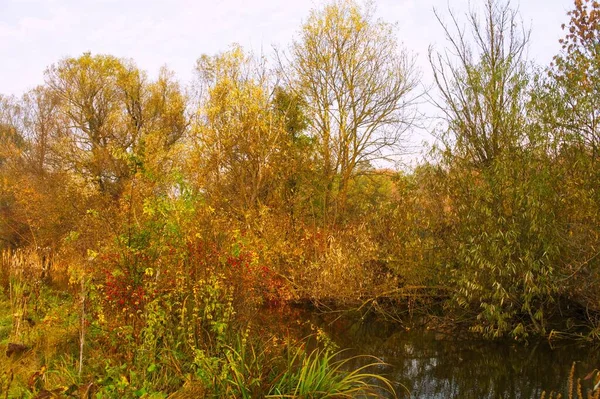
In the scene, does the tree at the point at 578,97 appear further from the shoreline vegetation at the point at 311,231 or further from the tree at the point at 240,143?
the tree at the point at 240,143

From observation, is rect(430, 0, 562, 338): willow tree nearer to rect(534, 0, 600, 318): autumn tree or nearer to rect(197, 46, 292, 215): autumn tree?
rect(534, 0, 600, 318): autumn tree

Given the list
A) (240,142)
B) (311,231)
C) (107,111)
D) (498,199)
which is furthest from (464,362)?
(107,111)

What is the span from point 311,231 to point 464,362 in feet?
24.7

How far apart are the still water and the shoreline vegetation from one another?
37 centimetres

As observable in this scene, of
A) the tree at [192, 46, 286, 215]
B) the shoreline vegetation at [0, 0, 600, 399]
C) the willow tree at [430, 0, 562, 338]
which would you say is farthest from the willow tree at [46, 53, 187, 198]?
the willow tree at [430, 0, 562, 338]

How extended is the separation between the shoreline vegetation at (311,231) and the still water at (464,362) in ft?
1.23

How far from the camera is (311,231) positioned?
16031 millimetres

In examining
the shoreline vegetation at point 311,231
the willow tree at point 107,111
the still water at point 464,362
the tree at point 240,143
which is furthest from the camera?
the willow tree at point 107,111

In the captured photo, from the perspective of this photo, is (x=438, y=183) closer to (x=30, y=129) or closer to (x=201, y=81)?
(x=201, y=81)

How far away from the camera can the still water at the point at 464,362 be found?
305 inches

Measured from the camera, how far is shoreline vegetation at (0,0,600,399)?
232 inches

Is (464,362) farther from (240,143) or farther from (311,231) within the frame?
(240,143)

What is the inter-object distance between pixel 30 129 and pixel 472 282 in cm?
2591

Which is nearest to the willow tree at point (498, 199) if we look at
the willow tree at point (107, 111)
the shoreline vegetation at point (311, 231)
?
the shoreline vegetation at point (311, 231)
